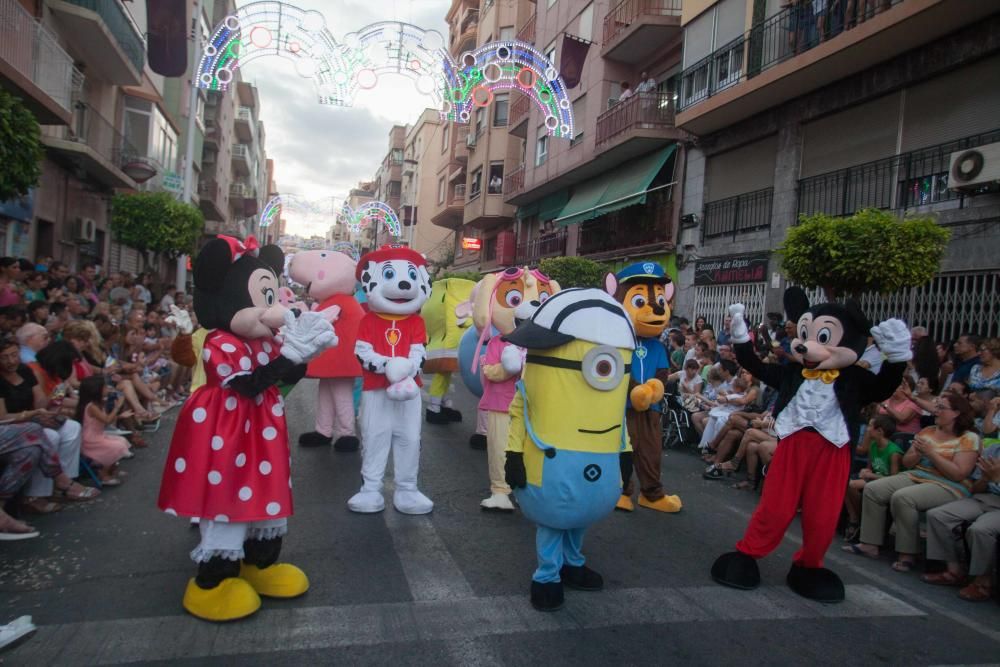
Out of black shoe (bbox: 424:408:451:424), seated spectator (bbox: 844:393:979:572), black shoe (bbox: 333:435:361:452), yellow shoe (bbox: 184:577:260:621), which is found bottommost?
yellow shoe (bbox: 184:577:260:621)

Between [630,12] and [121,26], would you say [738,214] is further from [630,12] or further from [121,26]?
[121,26]

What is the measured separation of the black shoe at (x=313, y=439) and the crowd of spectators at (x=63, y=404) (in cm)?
169

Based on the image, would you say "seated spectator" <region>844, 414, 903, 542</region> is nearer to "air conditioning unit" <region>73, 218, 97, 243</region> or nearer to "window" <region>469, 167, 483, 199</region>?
"air conditioning unit" <region>73, 218, 97, 243</region>

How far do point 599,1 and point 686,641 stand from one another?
20.8 meters

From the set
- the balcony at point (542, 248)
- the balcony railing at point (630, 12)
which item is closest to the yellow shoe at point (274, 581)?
the balcony railing at point (630, 12)

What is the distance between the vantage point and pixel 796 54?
12.2 m

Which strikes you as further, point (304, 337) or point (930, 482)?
point (930, 482)

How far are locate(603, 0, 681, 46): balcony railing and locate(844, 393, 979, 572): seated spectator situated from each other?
1472cm

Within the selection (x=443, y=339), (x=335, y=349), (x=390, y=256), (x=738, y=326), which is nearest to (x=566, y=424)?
(x=738, y=326)

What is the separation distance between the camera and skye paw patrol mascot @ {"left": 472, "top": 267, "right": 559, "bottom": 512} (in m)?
5.58

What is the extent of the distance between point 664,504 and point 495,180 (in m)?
25.0

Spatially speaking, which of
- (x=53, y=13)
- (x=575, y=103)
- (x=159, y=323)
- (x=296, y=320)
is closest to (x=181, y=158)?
(x=53, y=13)

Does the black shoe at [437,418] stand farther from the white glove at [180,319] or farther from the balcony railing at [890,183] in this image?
the balcony railing at [890,183]

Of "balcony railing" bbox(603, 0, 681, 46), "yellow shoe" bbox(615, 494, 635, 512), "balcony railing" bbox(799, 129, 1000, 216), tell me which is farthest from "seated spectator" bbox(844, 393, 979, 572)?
"balcony railing" bbox(603, 0, 681, 46)
